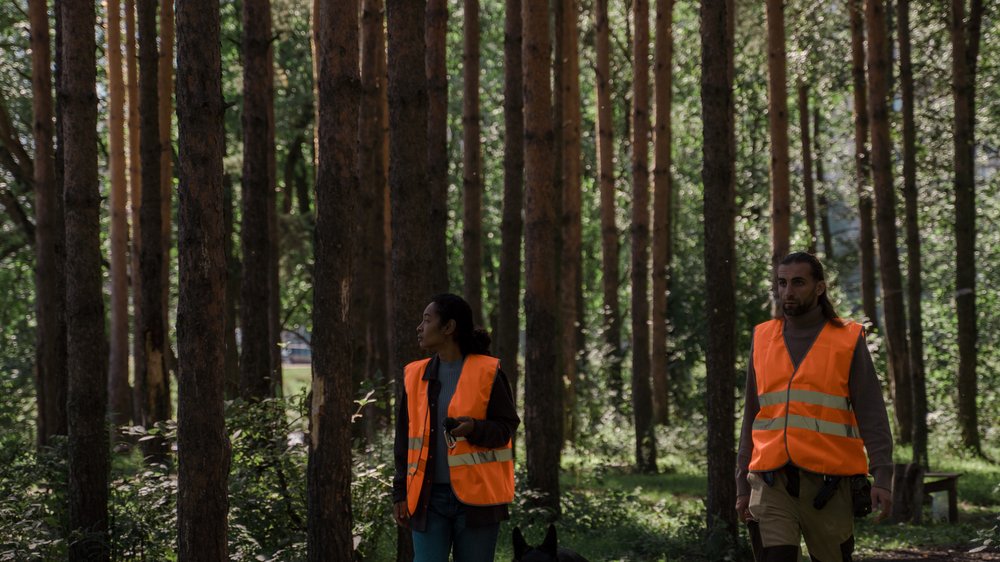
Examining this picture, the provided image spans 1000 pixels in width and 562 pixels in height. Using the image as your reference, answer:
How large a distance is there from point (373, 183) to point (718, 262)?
7.60m

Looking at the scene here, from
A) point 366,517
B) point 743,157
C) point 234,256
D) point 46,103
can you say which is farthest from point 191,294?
point 743,157

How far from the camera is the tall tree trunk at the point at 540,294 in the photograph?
12.6 meters

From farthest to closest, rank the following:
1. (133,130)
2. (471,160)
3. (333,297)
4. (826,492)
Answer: (133,130)
(471,160)
(333,297)
(826,492)

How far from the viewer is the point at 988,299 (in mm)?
29922

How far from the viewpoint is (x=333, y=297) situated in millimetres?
8438

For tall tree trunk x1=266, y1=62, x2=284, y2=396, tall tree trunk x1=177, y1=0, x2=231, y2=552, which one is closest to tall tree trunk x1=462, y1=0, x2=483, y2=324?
tall tree trunk x1=266, y1=62, x2=284, y2=396

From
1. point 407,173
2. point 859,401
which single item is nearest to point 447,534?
point 859,401

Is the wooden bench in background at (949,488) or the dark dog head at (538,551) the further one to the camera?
the wooden bench in background at (949,488)

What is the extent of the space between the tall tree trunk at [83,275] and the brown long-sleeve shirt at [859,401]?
6.01 m

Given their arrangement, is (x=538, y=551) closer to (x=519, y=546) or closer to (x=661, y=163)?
(x=519, y=546)

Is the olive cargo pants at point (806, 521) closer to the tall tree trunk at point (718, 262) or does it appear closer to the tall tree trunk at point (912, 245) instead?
the tall tree trunk at point (718, 262)

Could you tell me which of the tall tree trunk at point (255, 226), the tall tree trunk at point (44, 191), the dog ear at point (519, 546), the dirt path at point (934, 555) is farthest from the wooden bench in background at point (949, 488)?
the tall tree trunk at point (44, 191)

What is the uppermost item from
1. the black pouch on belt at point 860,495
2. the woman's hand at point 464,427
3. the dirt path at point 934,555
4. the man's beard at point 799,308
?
the man's beard at point 799,308

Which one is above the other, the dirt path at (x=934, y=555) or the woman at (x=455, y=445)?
the woman at (x=455, y=445)
